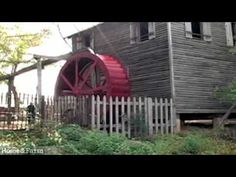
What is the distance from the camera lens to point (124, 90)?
12.5m

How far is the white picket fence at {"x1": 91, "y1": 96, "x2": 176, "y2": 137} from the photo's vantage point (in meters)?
9.62

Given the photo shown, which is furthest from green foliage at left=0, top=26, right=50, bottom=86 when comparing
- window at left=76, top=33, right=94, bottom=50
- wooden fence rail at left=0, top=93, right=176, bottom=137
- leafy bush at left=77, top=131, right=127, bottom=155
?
leafy bush at left=77, top=131, right=127, bottom=155

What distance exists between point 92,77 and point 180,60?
4.61 meters

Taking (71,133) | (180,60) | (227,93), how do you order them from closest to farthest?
(71,133)
(227,93)
(180,60)

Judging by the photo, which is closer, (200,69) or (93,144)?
(93,144)

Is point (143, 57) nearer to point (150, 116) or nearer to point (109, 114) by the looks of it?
point (150, 116)

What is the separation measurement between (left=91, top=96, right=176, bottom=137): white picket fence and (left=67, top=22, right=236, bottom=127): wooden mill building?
0.81 meters

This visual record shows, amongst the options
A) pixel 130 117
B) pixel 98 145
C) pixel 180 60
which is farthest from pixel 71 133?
pixel 180 60

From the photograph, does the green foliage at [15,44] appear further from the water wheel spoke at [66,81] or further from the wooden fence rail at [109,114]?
the wooden fence rail at [109,114]

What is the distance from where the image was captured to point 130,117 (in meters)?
9.98

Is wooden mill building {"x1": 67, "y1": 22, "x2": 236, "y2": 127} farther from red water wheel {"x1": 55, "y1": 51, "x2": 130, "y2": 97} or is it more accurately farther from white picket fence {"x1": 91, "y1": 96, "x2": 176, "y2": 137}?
white picket fence {"x1": 91, "y1": 96, "x2": 176, "y2": 137}

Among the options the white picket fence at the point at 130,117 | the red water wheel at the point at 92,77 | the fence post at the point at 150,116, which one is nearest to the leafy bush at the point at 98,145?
the white picket fence at the point at 130,117

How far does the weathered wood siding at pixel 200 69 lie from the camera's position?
11.5m
